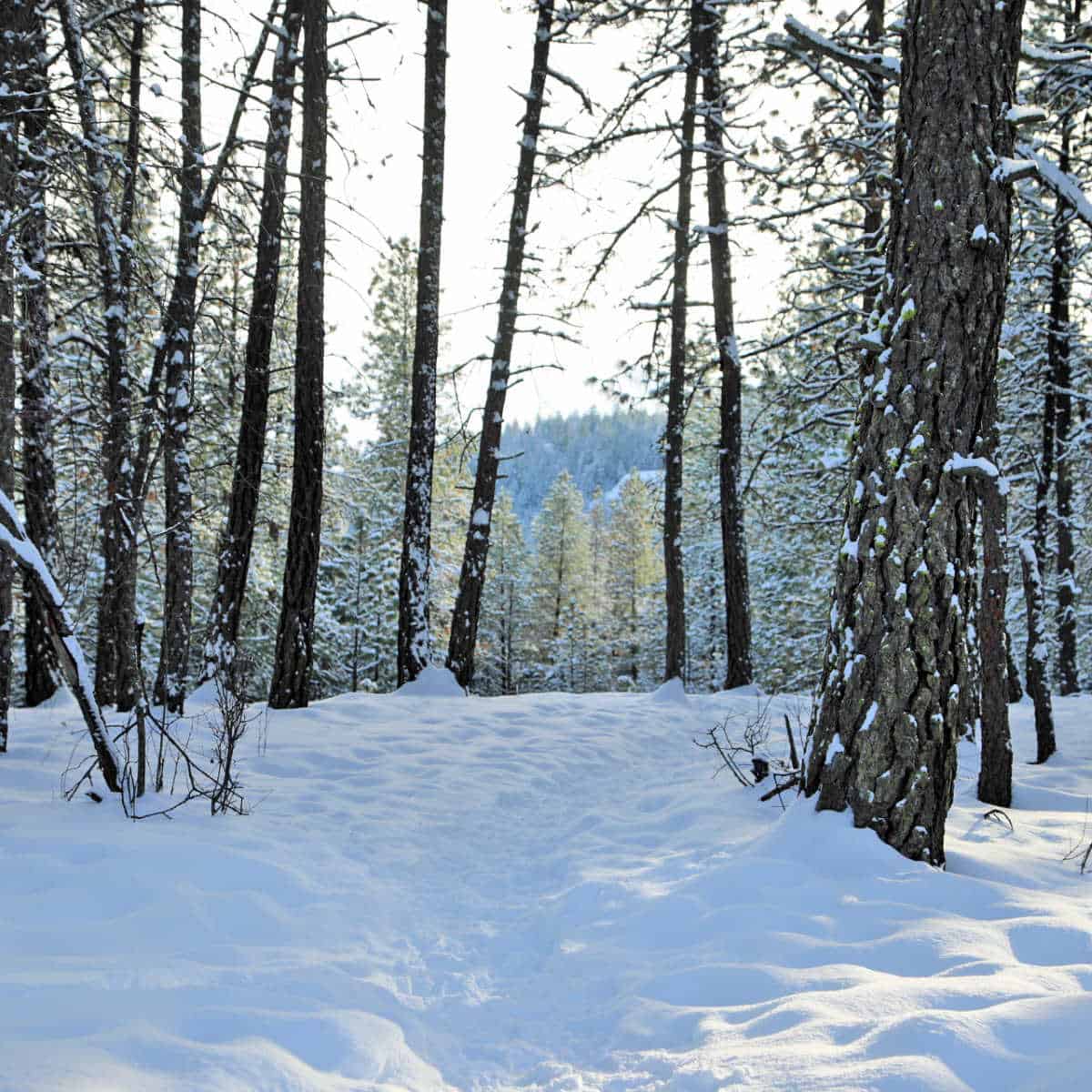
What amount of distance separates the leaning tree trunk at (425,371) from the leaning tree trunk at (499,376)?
667 millimetres

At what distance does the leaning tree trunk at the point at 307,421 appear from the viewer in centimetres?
768

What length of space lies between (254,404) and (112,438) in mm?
1332

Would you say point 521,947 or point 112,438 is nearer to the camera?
point 521,947

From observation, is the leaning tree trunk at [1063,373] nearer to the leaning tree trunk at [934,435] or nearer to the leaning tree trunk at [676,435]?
the leaning tree trunk at [934,435]

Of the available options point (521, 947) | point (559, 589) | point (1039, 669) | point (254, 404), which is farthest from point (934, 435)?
point (559, 589)

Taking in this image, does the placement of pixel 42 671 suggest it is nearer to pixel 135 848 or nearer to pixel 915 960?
pixel 135 848

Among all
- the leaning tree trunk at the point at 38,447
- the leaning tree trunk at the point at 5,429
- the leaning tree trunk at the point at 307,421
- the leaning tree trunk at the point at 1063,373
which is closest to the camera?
the leaning tree trunk at the point at 5,429

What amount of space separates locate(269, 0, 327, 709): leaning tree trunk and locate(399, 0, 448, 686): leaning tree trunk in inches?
66.9

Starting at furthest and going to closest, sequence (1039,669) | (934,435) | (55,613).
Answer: (1039,669)
(55,613)
(934,435)

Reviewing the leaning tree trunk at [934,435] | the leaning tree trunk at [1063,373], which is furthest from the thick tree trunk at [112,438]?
the leaning tree trunk at [1063,373]

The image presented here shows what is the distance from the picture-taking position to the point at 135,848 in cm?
338

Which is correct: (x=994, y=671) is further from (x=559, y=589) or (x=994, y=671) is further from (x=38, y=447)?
(x=559, y=589)

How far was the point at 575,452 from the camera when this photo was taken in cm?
12875

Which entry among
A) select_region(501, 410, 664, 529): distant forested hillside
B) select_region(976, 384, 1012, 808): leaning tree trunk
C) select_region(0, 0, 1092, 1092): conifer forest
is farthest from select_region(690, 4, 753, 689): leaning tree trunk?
select_region(501, 410, 664, 529): distant forested hillside
